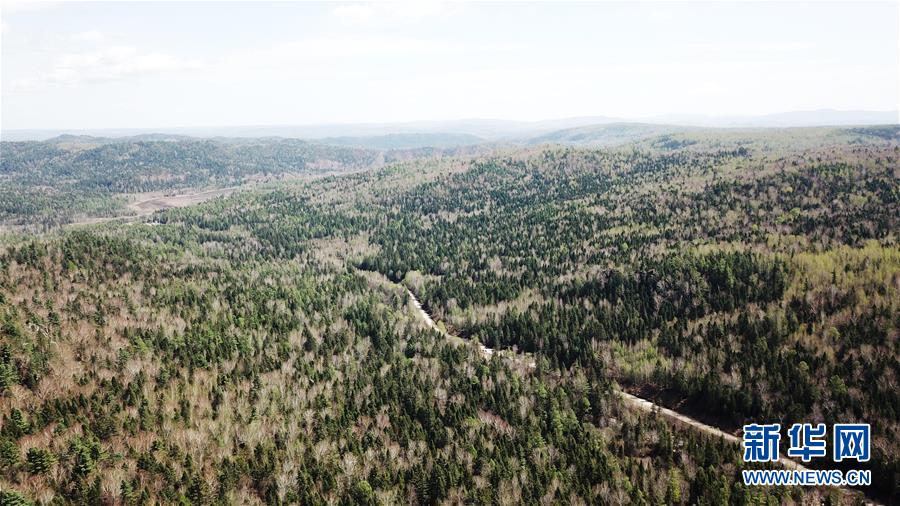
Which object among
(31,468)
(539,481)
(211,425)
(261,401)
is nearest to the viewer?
(31,468)

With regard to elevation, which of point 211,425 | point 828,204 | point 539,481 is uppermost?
point 828,204

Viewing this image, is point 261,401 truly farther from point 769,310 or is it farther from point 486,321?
point 769,310

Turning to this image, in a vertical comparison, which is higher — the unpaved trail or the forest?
the forest

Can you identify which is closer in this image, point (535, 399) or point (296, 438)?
point (296, 438)

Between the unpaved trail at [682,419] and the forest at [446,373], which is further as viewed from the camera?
the unpaved trail at [682,419]

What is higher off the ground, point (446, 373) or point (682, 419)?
point (446, 373)

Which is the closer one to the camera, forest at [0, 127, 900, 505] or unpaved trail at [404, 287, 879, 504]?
forest at [0, 127, 900, 505]

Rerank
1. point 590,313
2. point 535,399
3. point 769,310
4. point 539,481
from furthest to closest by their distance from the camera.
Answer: point 590,313, point 769,310, point 535,399, point 539,481

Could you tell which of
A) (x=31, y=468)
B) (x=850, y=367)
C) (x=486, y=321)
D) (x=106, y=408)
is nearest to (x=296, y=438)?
(x=106, y=408)

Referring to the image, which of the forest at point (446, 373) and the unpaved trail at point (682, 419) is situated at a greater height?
the forest at point (446, 373)

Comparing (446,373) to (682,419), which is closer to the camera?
(682,419)

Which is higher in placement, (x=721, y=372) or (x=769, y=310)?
(x=769, y=310)
